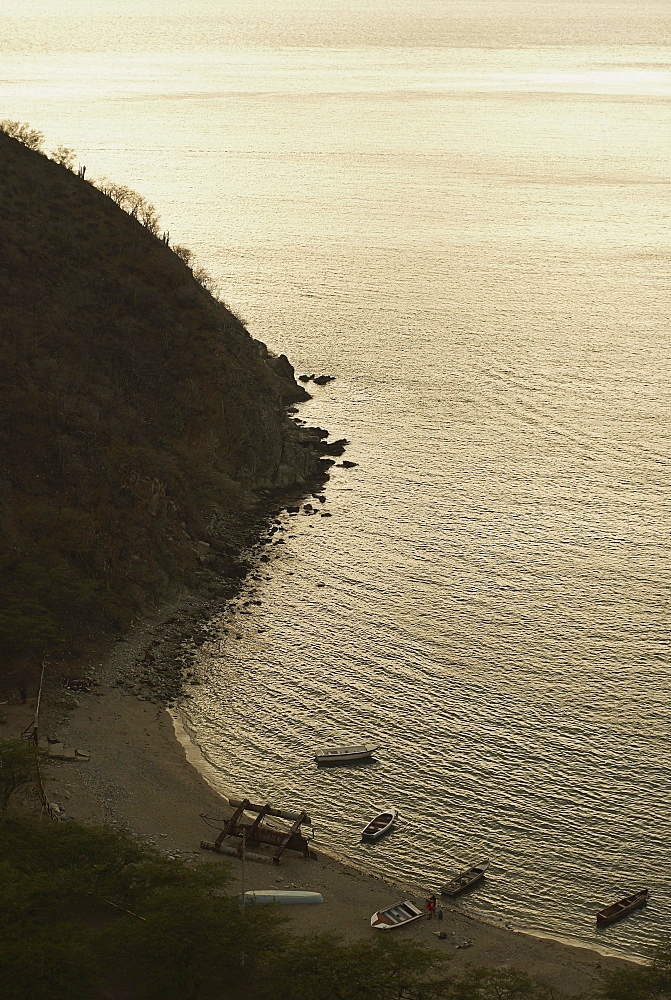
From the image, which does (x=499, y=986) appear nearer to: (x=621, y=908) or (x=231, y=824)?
(x=621, y=908)

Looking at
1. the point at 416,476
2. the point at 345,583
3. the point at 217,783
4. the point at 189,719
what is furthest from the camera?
the point at 416,476

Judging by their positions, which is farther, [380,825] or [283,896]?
[380,825]

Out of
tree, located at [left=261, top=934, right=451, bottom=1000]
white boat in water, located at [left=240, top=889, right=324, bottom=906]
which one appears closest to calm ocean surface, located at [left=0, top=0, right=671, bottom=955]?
white boat in water, located at [left=240, top=889, right=324, bottom=906]

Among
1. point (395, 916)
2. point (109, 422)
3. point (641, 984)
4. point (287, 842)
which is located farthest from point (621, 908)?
point (109, 422)

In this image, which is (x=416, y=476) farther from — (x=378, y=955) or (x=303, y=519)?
(x=378, y=955)

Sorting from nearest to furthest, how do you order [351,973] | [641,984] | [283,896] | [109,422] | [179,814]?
[351,973] → [641,984] → [283,896] → [179,814] → [109,422]

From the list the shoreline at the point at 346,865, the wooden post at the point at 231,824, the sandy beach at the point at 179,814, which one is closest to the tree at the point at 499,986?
the sandy beach at the point at 179,814

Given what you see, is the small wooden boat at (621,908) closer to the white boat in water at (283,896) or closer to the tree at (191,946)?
the white boat in water at (283,896)

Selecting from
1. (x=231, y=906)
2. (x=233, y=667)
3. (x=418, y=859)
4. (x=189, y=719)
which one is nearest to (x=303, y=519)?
(x=233, y=667)

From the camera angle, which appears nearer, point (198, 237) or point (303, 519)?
point (303, 519)
